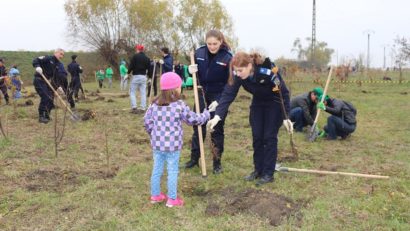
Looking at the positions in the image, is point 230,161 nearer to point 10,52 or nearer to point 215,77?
point 215,77

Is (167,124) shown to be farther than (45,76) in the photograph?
No

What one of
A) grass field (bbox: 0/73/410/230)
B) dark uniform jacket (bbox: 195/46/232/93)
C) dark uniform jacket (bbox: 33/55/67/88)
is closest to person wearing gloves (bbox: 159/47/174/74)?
dark uniform jacket (bbox: 33/55/67/88)

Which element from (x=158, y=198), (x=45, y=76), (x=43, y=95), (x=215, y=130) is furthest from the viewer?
(x=43, y=95)

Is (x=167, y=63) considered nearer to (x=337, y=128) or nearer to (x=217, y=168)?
(x=337, y=128)

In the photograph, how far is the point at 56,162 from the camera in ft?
17.8

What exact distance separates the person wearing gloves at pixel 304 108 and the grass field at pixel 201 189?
35cm

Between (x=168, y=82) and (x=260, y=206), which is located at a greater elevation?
(x=168, y=82)

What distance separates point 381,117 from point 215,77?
21.5 ft

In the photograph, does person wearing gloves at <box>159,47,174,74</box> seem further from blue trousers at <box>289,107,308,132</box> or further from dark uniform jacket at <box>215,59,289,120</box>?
dark uniform jacket at <box>215,59,289,120</box>

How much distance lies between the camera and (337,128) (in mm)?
7023

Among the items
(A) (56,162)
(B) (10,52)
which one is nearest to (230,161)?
(A) (56,162)

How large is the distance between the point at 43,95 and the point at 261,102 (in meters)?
5.98

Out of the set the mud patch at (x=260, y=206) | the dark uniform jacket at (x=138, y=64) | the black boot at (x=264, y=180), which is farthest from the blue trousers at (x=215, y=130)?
the dark uniform jacket at (x=138, y=64)

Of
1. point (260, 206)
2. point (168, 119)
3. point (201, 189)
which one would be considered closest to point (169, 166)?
point (168, 119)
